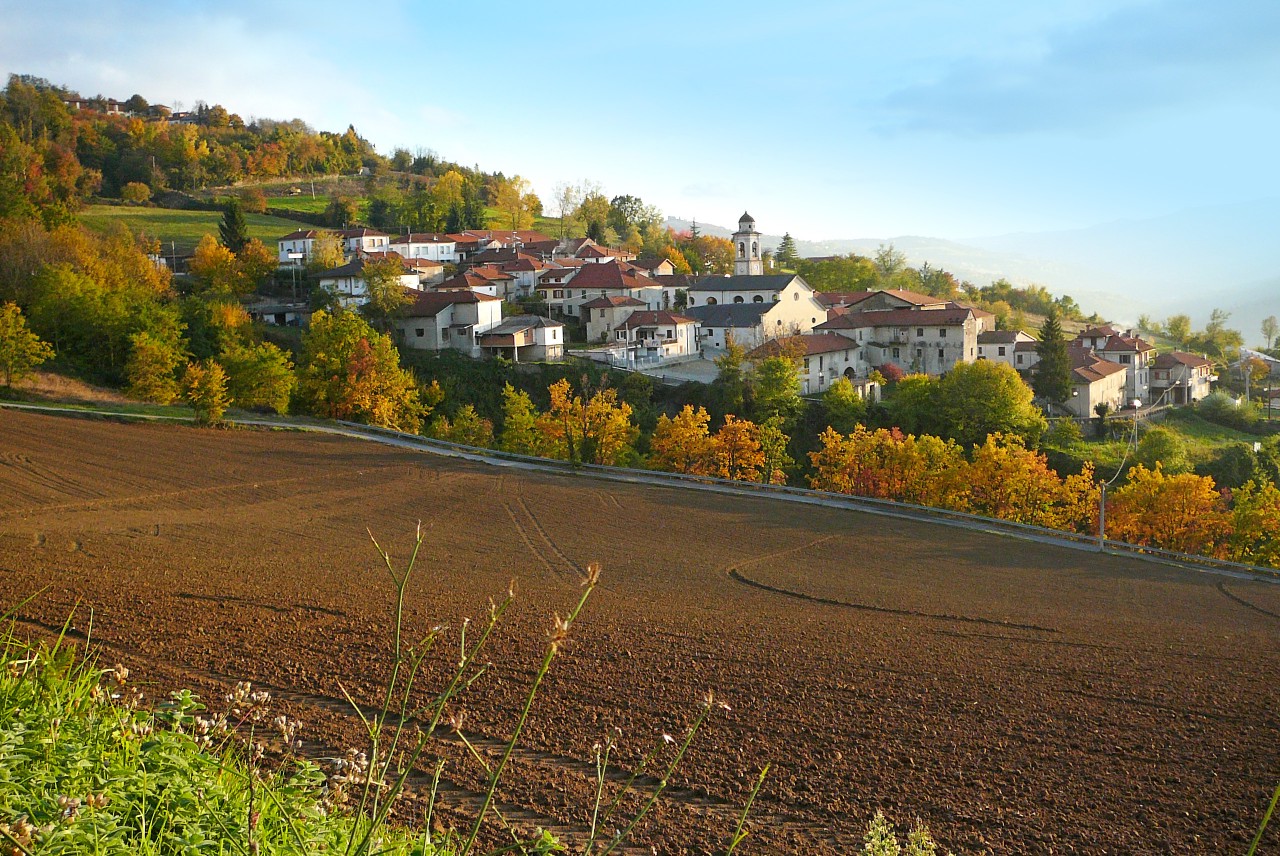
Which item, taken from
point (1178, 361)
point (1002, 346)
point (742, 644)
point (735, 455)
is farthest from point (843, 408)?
point (742, 644)

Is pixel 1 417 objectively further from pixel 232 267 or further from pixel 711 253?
pixel 711 253

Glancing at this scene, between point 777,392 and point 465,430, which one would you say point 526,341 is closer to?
point 465,430

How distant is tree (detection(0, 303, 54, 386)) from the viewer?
38781mm

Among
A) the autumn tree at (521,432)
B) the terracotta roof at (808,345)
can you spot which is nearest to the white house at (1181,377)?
the terracotta roof at (808,345)

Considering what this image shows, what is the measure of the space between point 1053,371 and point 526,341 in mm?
30705

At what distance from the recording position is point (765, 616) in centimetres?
1697

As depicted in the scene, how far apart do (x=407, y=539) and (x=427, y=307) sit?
3826 cm

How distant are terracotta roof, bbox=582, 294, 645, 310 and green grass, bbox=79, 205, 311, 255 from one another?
28.6m

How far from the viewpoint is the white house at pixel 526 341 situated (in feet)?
190

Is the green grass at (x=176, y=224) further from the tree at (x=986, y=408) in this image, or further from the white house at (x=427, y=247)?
the tree at (x=986, y=408)

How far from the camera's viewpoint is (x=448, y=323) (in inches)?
2351

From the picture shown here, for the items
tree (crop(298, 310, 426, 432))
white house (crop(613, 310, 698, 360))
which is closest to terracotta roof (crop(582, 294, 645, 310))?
white house (crop(613, 310, 698, 360))

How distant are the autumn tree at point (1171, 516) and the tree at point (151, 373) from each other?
37397mm

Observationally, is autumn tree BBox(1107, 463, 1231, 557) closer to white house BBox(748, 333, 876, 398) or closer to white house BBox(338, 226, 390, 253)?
white house BBox(748, 333, 876, 398)
